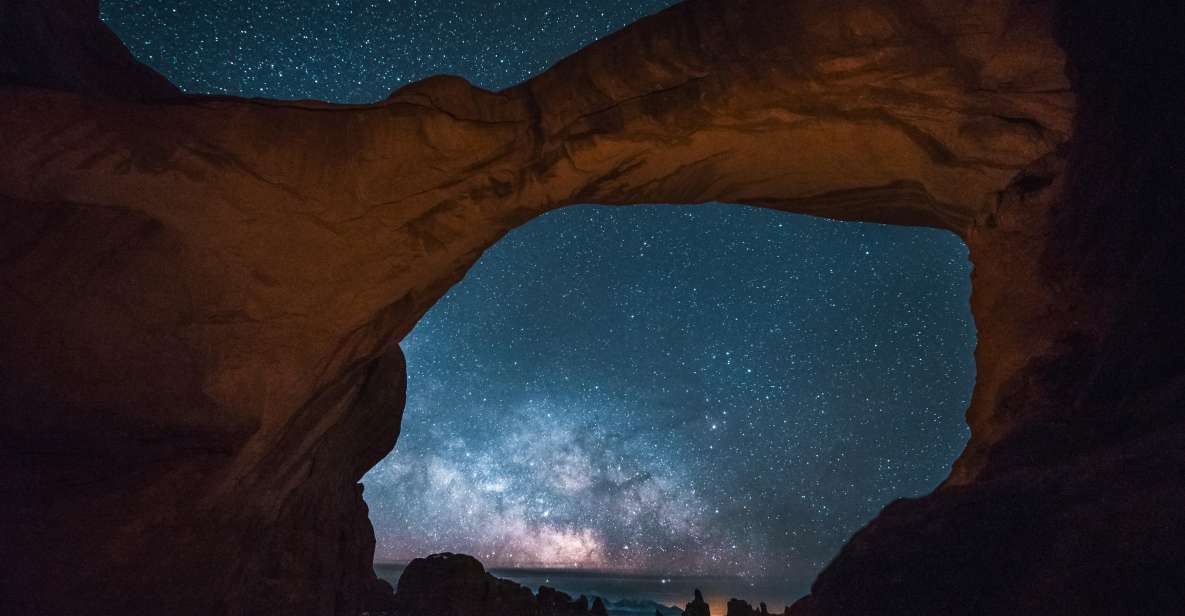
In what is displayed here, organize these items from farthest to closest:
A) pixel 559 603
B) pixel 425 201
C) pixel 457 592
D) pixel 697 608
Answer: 1. pixel 697 608
2. pixel 559 603
3. pixel 457 592
4. pixel 425 201

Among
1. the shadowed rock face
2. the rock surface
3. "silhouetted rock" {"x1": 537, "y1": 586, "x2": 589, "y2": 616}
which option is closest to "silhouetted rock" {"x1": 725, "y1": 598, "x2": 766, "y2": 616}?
"silhouetted rock" {"x1": 537, "y1": 586, "x2": 589, "y2": 616}

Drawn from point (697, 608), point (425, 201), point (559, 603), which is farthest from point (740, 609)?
point (425, 201)

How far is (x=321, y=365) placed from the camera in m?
6.14

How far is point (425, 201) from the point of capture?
574cm

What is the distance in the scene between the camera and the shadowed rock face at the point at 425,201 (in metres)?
4.66

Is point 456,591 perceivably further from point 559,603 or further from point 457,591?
point 559,603

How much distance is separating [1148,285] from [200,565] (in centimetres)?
782

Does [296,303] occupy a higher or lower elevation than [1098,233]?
lower

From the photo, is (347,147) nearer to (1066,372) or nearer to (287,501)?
(287,501)

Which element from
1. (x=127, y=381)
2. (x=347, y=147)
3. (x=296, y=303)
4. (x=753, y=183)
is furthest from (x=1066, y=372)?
(x=127, y=381)

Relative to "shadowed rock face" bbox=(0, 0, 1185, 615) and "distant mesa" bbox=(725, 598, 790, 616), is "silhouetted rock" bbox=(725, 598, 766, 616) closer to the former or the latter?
"distant mesa" bbox=(725, 598, 790, 616)

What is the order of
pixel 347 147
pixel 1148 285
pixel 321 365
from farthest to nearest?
pixel 321 365, pixel 347 147, pixel 1148 285

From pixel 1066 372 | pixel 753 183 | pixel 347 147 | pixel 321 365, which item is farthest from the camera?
pixel 753 183

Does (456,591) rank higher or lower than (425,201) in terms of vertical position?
lower
